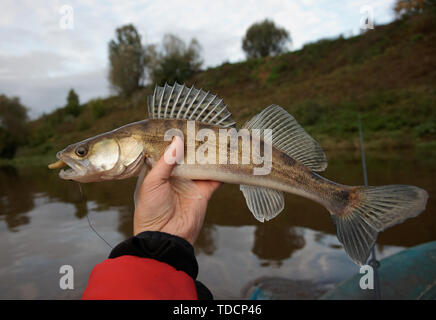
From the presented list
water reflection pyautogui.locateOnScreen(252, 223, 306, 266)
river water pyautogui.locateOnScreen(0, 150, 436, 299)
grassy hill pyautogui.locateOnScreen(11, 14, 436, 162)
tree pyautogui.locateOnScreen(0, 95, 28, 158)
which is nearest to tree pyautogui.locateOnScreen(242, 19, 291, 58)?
grassy hill pyautogui.locateOnScreen(11, 14, 436, 162)

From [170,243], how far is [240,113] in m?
13.4

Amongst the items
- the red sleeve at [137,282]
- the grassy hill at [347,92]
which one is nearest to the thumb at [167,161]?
Result: the red sleeve at [137,282]

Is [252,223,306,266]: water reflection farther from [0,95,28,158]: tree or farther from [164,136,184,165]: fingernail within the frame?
[0,95,28,158]: tree

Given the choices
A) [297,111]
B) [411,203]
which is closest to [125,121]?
[411,203]

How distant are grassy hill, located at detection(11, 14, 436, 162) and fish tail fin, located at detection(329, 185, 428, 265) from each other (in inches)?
214

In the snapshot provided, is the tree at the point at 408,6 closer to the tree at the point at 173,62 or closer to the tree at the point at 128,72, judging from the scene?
the tree at the point at 173,62

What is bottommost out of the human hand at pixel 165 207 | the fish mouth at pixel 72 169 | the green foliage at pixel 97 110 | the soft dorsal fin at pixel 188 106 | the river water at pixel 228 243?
the river water at pixel 228 243

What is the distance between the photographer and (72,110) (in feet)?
77.5

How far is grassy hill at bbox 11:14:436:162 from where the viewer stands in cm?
1573

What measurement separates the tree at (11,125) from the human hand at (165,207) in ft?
98.4

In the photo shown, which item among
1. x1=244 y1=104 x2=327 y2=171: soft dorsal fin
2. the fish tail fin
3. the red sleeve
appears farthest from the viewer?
x1=244 y1=104 x2=327 y2=171: soft dorsal fin

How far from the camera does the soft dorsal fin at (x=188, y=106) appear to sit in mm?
2510

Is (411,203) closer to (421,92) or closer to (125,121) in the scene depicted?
(125,121)
